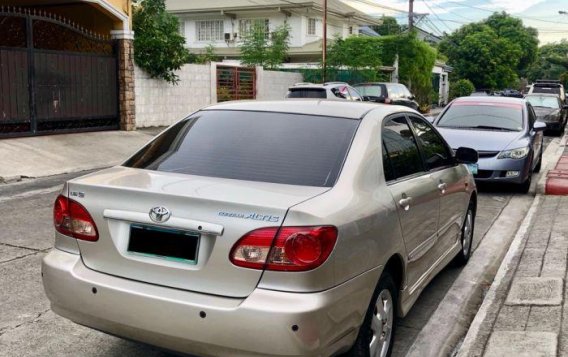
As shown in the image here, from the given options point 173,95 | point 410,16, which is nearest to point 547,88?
point 410,16

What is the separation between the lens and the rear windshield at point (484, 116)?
10719 mm

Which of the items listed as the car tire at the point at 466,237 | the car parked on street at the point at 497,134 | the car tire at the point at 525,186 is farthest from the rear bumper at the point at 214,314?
the car tire at the point at 525,186

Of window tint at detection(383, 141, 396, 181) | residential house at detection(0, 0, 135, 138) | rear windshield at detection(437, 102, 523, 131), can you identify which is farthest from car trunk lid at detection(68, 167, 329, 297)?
residential house at detection(0, 0, 135, 138)

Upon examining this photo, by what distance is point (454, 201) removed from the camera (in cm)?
523

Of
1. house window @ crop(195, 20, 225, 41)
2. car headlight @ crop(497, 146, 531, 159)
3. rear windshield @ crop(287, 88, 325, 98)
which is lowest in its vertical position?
car headlight @ crop(497, 146, 531, 159)

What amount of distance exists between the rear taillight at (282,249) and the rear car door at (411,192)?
988 mm

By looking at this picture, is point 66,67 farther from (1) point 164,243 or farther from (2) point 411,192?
(1) point 164,243

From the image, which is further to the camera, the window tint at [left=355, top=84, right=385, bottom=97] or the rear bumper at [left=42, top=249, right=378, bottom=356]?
the window tint at [left=355, top=84, right=385, bottom=97]

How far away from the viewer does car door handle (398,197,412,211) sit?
3.80 meters

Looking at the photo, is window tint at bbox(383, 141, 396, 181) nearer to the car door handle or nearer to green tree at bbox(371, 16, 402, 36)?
the car door handle

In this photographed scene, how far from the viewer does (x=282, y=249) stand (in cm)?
289

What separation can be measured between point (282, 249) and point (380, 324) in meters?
1.06

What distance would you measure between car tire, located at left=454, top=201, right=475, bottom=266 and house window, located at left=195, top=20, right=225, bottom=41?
34830mm

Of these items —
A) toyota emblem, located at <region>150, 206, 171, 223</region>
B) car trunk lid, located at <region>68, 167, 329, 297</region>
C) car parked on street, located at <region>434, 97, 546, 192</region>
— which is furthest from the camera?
car parked on street, located at <region>434, 97, 546, 192</region>
